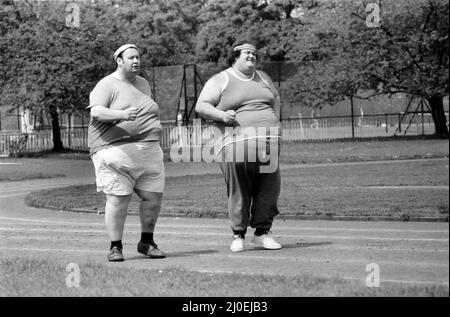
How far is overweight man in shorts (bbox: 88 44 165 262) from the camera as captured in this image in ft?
29.2

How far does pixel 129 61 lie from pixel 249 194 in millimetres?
1785

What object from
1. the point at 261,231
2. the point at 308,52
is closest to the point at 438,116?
the point at 308,52

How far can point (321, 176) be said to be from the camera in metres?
20.3

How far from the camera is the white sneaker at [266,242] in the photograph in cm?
942

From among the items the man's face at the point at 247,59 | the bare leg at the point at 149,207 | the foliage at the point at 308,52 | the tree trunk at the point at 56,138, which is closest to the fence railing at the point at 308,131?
the tree trunk at the point at 56,138

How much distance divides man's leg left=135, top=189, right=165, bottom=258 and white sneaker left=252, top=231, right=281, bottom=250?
1.06m

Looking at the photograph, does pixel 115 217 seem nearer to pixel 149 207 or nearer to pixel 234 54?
pixel 149 207

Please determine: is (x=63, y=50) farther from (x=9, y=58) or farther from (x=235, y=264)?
(x=235, y=264)

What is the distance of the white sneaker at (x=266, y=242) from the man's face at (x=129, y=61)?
82.8 inches

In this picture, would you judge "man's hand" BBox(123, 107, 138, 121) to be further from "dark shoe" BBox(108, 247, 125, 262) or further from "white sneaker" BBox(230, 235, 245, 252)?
"white sneaker" BBox(230, 235, 245, 252)

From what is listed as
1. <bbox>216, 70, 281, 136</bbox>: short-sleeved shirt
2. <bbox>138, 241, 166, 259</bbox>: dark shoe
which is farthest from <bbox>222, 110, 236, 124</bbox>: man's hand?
<bbox>138, 241, 166, 259</bbox>: dark shoe

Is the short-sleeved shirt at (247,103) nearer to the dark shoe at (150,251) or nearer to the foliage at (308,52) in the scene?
the dark shoe at (150,251)

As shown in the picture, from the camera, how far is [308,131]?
147ft
